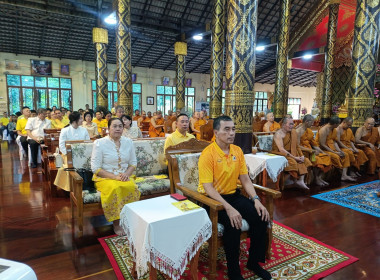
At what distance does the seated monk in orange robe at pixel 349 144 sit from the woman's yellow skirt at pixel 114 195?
4364 millimetres

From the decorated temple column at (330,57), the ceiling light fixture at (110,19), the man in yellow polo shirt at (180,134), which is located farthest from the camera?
the decorated temple column at (330,57)

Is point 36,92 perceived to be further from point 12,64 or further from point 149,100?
point 149,100

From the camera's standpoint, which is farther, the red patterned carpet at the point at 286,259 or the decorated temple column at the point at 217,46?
the decorated temple column at the point at 217,46

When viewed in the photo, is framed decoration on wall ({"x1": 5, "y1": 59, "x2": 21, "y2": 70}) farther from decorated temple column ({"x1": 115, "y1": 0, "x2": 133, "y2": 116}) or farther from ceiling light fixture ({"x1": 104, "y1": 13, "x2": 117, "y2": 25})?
decorated temple column ({"x1": 115, "y1": 0, "x2": 133, "y2": 116})

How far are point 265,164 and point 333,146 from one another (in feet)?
7.51

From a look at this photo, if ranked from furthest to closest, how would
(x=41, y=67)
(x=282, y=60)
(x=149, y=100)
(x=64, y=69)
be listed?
(x=149, y=100), (x=64, y=69), (x=41, y=67), (x=282, y=60)

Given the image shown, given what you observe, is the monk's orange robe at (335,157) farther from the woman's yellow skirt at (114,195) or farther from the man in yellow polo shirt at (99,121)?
the man in yellow polo shirt at (99,121)

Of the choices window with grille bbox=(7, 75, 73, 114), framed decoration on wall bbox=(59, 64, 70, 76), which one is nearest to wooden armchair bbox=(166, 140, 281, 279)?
window with grille bbox=(7, 75, 73, 114)

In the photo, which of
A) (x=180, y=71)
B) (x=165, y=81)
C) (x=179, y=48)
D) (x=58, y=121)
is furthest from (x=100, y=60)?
(x=165, y=81)

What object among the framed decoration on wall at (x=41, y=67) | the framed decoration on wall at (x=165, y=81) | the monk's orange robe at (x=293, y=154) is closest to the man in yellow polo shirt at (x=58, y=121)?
the monk's orange robe at (x=293, y=154)

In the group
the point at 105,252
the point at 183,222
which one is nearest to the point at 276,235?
the point at 183,222

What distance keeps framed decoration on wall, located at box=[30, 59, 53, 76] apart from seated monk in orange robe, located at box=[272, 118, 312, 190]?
1472 centimetres

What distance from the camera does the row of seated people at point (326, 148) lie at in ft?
14.2

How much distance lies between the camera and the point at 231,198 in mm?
2258
